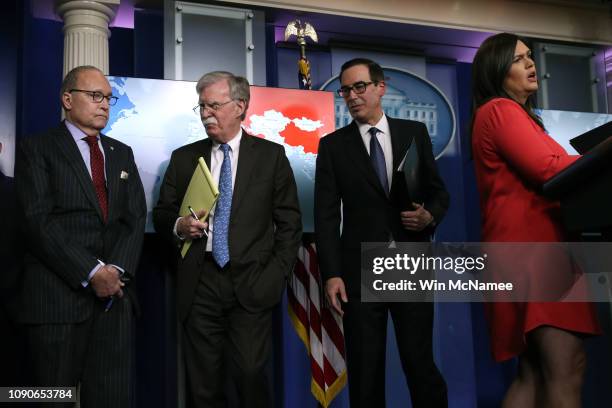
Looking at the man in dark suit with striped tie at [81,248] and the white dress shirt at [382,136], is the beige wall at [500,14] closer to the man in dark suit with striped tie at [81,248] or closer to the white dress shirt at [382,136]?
the white dress shirt at [382,136]

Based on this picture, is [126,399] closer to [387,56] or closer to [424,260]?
[424,260]

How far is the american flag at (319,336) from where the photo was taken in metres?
3.24

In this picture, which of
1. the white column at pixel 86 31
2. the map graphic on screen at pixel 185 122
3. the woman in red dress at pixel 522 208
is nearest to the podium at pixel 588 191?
the woman in red dress at pixel 522 208

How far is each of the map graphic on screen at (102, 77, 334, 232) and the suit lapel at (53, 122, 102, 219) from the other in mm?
486

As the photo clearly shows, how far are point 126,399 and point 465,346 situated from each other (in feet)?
7.97

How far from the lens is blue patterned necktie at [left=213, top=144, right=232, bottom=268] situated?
8.63 feet

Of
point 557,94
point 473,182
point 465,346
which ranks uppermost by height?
point 557,94

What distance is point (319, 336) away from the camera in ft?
10.7

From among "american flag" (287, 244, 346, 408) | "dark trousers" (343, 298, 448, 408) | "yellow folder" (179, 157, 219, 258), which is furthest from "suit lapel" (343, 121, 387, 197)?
"american flag" (287, 244, 346, 408)

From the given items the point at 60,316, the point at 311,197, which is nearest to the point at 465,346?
the point at 311,197

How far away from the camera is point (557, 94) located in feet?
15.0

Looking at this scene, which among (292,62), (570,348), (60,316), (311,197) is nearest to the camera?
(570,348)

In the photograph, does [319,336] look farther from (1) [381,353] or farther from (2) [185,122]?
(2) [185,122]

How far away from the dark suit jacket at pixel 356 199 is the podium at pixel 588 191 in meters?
1.01
